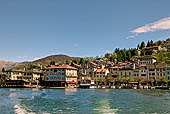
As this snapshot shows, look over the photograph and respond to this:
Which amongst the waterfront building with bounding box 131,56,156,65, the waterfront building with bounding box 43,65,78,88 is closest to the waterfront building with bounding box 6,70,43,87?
the waterfront building with bounding box 43,65,78,88

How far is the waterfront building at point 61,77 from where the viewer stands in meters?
110

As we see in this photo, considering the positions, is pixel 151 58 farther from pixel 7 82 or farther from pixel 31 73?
pixel 7 82

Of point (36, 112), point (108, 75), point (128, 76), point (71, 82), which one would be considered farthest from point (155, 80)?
point (36, 112)

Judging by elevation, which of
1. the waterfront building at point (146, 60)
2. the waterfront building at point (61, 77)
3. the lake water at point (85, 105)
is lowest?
the lake water at point (85, 105)

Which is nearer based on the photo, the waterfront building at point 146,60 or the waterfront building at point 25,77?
the waterfront building at point 25,77

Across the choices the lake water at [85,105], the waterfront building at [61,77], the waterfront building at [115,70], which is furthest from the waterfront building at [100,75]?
the lake water at [85,105]

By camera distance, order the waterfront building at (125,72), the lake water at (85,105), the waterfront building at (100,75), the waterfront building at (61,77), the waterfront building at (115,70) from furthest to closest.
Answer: the waterfront building at (100,75), the waterfront building at (115,70), the waterfront building at (125,72), the waterfront building at (61,77), the lake water at (85,105)

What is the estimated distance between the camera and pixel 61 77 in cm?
11094

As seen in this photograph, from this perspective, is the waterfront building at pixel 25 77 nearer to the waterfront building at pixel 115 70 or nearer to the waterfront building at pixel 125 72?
the waterfront building at pixel 115 70

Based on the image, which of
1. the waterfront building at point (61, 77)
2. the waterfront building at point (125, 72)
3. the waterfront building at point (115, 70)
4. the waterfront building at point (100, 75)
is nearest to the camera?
the waterfront building at point (61, 77)

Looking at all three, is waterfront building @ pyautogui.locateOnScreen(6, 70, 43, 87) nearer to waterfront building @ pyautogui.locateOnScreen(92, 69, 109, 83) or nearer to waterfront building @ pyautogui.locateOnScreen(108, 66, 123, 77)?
waterfront building @ pyautogui.locateOnScreen(92, 69, 109, 83)

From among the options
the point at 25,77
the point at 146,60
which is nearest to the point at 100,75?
the point at 146,60

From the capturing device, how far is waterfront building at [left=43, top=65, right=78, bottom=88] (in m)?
110

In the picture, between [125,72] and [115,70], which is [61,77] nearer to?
[115,70]
